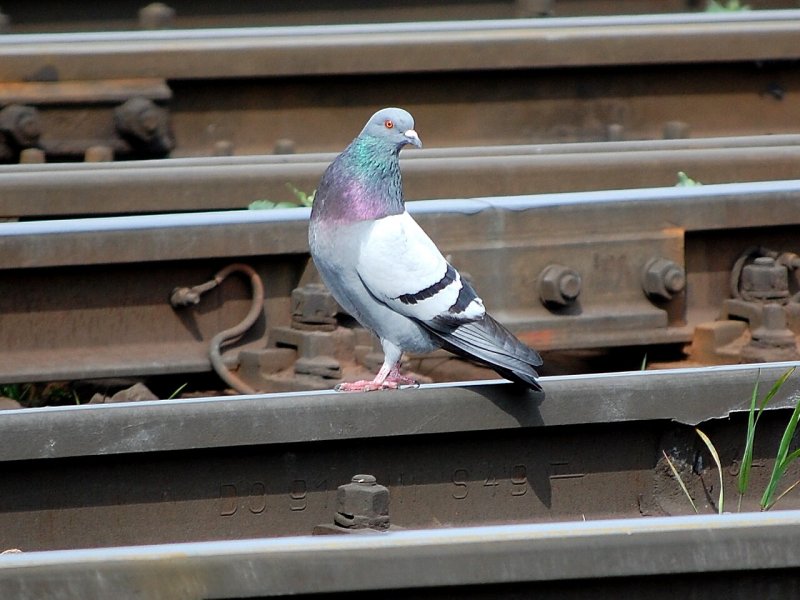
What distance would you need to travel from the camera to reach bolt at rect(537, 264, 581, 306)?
6.29m

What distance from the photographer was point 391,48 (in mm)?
8469

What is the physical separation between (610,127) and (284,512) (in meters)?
4.75

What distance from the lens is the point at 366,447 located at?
4531mm

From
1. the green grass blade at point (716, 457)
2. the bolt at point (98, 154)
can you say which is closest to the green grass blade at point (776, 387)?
the green grass blade at point (716, 457)

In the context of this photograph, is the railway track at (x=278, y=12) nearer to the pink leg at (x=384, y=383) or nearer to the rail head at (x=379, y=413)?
the pink leg at (x=384, y=383)

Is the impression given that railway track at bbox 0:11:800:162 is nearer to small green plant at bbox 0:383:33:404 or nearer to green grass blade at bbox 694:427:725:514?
small green plant at bbox 0:383:33:404

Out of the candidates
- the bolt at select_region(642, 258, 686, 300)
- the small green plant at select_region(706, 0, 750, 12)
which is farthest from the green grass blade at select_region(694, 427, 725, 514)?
the small green plant at select_region(706, 0, 750, 12)

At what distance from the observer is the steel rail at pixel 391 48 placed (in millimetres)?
8086

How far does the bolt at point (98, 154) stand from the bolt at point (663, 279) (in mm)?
2732

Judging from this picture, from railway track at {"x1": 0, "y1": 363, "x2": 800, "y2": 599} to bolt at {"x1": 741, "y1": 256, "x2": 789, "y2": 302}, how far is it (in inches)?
65.9

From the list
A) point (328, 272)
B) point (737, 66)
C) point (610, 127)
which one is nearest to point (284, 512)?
point (328, 272)

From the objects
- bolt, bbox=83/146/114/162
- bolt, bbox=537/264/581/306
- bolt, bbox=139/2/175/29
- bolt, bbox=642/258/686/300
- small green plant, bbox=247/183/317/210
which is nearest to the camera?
bolt, bbox=537/264/581/306

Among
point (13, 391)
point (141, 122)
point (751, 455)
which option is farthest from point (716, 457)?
point (141, 122)

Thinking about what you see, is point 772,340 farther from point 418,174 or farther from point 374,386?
point 374,386
